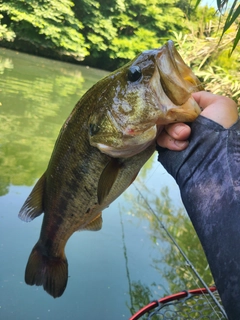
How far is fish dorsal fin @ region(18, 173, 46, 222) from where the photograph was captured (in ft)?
5.69

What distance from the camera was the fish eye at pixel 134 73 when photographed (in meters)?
1.28

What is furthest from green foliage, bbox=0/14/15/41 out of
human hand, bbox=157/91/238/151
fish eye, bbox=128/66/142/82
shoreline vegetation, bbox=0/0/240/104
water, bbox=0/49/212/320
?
human hand, bbox=157/91/238/151

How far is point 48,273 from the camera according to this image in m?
1.82

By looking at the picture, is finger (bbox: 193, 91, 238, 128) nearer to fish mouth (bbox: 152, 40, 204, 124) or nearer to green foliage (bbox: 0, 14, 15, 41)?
fish mouth (bbox: 152, 40, 204, 124)

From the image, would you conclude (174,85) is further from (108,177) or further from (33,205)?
(33,205)

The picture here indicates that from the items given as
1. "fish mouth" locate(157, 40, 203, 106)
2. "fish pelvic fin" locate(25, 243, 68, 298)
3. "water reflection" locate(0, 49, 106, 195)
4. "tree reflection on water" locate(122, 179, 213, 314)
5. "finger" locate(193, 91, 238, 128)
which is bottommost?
"water reflection" locate(0, 49, 106, 195)

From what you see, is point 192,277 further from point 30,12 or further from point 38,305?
point 30,12

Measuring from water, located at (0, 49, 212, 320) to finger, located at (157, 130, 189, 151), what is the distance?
467mm

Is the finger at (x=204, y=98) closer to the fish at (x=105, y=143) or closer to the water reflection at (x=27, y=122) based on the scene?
the fish at (x=105, y=143)

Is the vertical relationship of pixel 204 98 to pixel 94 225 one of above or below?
above

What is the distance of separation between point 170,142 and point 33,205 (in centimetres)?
78

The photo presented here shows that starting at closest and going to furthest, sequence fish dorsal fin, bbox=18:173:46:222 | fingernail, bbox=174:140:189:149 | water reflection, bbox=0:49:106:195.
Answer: fingernail, bbox=174:140:189:149 → fish dorsal fin, bbox=18:173:46:222 → water reflection, bbox=0:49:106:195

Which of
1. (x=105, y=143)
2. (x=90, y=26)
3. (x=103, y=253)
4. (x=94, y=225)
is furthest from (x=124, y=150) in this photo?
(x=90, y=26)

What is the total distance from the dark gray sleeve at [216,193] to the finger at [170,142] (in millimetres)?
19
